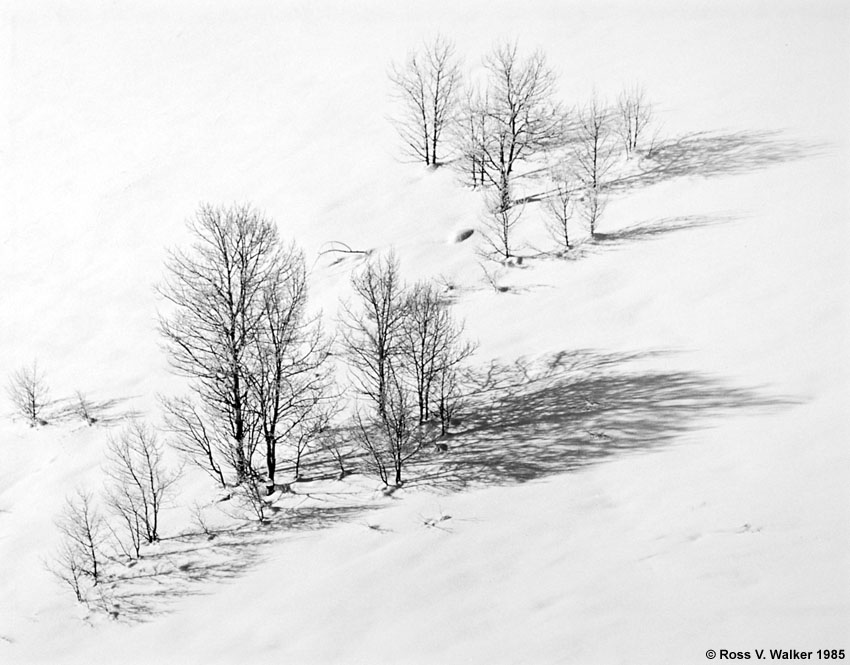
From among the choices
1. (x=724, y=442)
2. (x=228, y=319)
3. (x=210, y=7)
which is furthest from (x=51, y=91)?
(x=724, y=442)

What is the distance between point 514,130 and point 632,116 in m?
5.75

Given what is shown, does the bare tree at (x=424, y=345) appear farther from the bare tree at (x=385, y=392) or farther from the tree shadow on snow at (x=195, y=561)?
the tree shadow on snow at (x=195, y=561)

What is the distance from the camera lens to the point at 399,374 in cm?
2400

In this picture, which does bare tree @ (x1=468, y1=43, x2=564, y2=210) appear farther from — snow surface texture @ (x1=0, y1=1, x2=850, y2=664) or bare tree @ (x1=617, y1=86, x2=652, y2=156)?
bare tree @ (x1=617, y1=86, x2=652, y2=156)

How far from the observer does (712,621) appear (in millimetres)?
15734

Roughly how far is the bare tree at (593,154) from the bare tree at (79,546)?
20.5 m

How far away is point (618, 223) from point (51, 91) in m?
38.1

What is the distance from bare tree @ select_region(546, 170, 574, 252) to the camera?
30.4m

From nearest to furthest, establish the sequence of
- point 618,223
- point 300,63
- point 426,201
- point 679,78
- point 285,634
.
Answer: point 285,634
point 618,223
point 426,201
point 679,78
point 300,63

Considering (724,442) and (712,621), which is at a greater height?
(724,442)

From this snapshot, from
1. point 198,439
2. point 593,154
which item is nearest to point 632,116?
point 593,154

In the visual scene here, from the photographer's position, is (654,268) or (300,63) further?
(300,63)

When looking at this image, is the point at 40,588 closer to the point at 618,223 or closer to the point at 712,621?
the point at 712,621

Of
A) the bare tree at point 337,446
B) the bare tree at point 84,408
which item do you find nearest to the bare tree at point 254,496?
the bare tree at point 337,446
